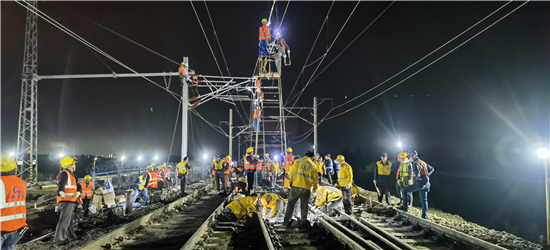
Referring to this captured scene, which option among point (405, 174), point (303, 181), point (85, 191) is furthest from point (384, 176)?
point (85, 191)

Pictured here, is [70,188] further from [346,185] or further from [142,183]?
[346,185]

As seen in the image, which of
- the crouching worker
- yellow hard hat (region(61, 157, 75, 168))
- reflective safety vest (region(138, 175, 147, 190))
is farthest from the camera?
reflective safety vest (region(138, 175, 147, 190))

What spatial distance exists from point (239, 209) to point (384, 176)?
5720 mm

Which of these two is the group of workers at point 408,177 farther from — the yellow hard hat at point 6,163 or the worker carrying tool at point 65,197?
the yellow hard hat at point 6,163

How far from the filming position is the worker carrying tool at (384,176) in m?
10.0

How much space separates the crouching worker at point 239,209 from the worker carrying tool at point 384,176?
201 inches

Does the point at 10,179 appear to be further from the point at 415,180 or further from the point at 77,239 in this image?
the point at 415,180

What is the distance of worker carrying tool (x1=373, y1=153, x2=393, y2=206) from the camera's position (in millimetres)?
10047

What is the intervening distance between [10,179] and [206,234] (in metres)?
3.65

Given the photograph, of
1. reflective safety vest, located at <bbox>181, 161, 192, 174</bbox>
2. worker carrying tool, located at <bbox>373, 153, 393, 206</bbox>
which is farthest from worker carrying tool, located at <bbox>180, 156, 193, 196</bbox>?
worker carrying tool, located at <bbox>373, 153, 393, 206</bbox>

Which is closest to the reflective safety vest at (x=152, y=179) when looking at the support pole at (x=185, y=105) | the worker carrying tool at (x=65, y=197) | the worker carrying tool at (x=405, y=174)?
the support pole at (x=185, y=105)

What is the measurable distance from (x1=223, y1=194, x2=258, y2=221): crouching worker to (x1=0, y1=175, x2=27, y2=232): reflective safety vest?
4.59m

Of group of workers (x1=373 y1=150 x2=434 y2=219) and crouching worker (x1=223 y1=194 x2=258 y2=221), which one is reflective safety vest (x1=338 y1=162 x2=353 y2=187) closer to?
group of workers (x1=373 y1=150 x2=434 y2=219)

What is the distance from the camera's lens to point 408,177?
8734mm
